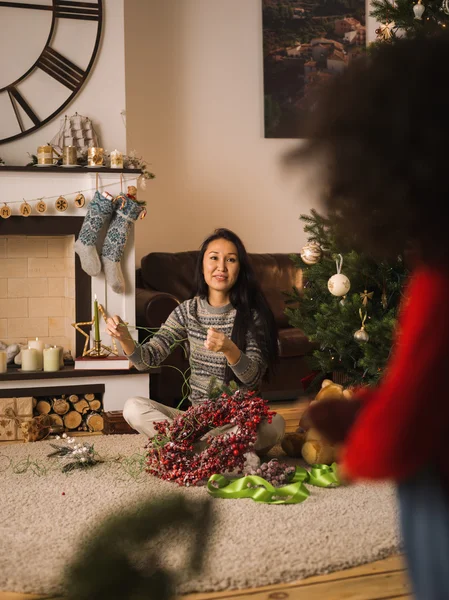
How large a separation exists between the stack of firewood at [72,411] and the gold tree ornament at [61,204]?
920mm

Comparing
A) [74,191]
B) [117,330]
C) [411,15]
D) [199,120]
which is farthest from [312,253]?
[199,120]

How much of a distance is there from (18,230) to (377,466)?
10.7 ft

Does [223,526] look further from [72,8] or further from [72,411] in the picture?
[72,8]

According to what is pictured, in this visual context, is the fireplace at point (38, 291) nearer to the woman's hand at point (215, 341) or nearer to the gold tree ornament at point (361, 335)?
the woman's hand at point (215, 341)

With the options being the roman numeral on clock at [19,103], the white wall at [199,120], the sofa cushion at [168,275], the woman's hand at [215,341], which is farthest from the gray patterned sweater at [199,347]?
the white wall at [199,120]

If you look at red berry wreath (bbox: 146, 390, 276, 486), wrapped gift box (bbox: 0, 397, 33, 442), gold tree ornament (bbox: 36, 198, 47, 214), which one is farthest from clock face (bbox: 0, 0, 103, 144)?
red berry wreath (bbox: 146, 390, 276, 486)

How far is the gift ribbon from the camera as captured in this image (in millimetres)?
2342

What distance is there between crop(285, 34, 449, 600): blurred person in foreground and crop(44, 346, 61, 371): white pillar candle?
299 centimetres

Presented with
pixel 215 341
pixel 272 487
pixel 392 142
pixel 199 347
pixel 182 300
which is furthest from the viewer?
pixel 182 300

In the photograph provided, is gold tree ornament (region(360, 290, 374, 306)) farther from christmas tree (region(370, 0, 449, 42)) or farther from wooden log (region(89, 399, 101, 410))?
wooden log (region(89, 399, 101, 410))

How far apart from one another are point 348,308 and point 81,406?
4.81 ft

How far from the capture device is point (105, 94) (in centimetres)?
400

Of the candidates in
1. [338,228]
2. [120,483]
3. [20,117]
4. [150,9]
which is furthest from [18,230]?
[338,228]

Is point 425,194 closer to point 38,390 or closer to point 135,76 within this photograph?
point 38,390
